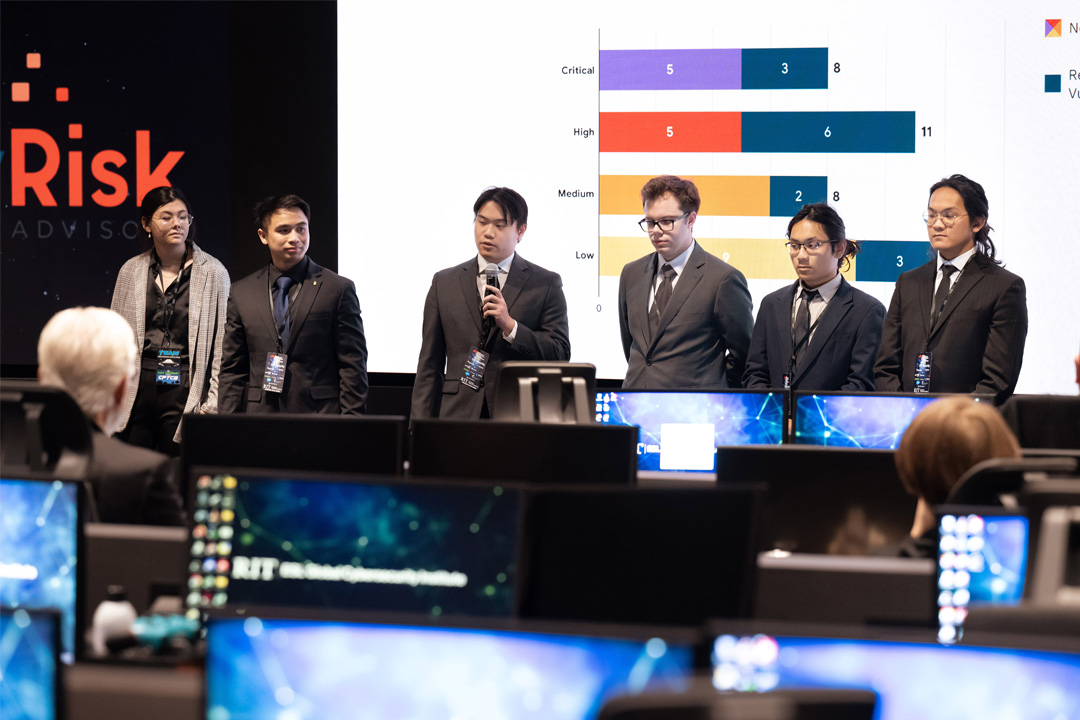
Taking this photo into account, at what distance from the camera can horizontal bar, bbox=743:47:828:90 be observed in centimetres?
593

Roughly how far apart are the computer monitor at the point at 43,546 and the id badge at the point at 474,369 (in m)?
3.07

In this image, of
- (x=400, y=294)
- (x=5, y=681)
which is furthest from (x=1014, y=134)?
(x=5, y=681)

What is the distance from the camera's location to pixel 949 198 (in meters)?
4.49

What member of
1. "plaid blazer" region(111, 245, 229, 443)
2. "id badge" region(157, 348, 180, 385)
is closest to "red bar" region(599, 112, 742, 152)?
"plaid blazer" region(111, 245, 229, 443)

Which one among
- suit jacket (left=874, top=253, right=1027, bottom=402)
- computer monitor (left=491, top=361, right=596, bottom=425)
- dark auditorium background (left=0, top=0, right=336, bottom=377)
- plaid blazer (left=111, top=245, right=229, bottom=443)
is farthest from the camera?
dark auditorium background (left=0, top=0, right=336, bottom=377)

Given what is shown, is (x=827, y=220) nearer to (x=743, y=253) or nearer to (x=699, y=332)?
(x=699, y=332)

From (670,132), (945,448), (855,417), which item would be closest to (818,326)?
(855,417)

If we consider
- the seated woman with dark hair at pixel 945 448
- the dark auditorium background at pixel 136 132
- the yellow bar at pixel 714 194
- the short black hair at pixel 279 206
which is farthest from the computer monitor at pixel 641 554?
the dark auditorium background at pixel 136 132

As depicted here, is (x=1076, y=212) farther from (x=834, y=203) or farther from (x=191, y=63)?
(x=191, y=63)

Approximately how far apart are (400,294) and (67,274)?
7.05 ft

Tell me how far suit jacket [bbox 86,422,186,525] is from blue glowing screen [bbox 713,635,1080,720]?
60.0 inches

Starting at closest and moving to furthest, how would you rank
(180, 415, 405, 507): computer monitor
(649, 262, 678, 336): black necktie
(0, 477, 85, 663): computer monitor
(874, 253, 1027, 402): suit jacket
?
(0, 477, 85, 663): computer monitor
(180, 415, 405, 507): computer monitor
(874, 253, 1027, 402): suit jacket
(649, 262, 678, 336): black necktie

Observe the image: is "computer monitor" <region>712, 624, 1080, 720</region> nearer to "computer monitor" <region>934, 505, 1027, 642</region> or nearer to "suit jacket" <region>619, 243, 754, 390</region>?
"computer monitor" <region>934, 505, 1027, 642</region>

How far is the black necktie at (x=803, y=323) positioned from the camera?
4695mm
